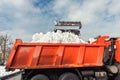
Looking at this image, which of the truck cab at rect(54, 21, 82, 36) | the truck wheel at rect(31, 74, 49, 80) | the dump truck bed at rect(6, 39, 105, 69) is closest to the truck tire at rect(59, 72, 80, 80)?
the dump truck bed at rect(6, 39, 105, 69)

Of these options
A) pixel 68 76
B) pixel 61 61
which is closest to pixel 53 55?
pixel 61 61

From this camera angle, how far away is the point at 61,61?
40.0 feet

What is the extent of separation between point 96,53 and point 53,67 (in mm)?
2353

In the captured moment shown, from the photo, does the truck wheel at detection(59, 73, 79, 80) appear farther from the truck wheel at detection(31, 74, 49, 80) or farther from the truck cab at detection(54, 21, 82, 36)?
the truck cab at detection(54, 21, 82, 36)

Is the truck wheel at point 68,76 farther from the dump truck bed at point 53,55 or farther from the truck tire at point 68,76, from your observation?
the dump truck bed at point 53,55

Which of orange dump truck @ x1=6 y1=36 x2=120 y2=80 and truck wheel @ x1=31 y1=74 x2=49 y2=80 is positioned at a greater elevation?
orange dump truck @ x1=6 y1=36 x2=120 y2=80

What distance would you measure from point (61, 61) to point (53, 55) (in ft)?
1.62

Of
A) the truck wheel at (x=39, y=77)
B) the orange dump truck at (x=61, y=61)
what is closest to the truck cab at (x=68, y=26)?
the orange dump truck at (x=61, y=61)

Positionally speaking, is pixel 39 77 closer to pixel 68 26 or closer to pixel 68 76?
pixel 68 76

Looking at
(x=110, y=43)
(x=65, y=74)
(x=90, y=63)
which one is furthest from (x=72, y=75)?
(x=110, y=43)

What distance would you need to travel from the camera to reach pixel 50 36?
47844 millimetres

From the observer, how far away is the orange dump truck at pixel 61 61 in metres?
11.9

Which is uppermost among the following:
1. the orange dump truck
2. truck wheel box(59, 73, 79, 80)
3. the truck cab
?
the truck cab

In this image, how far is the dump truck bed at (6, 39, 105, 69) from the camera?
1191cm
